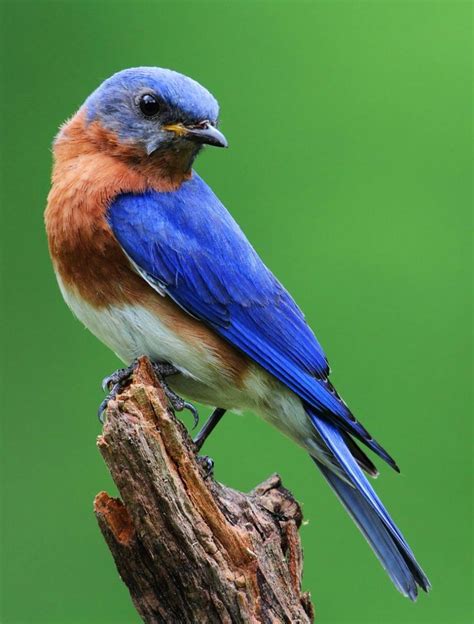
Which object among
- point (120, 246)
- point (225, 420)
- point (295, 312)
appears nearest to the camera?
point (120, 246)

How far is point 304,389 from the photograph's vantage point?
4.52 m

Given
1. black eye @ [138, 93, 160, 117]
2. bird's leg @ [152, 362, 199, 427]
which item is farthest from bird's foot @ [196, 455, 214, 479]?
black eye @ [138, 93, 160, 117]

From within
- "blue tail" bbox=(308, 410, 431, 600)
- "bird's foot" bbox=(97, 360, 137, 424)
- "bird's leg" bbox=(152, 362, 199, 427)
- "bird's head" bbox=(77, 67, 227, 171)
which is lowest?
"blue tail" bbox=(308, 410, 431, 600)

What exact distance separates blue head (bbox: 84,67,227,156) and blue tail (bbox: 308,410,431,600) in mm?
1389

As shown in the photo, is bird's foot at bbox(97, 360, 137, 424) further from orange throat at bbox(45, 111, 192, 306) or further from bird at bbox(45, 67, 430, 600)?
orange throat at bbox(45, 111, 192, 306)

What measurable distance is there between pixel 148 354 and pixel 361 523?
49.1 inches

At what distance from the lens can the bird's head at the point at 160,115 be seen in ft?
14.7

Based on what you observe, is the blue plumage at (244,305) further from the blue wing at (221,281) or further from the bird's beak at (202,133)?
the bird's beak at (202,133)

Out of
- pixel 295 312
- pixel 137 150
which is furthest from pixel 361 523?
pixel 137 150

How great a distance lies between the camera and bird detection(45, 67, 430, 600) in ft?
14.2

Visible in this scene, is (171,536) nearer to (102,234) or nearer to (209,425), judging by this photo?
(209,425)

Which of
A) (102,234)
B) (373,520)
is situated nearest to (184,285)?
(102,234)

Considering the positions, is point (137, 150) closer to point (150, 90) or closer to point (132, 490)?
point (150, 90)

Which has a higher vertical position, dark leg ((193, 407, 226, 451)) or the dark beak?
the dark beak
